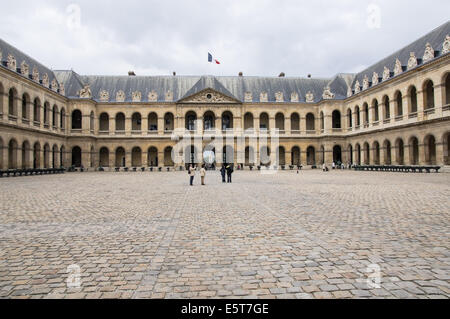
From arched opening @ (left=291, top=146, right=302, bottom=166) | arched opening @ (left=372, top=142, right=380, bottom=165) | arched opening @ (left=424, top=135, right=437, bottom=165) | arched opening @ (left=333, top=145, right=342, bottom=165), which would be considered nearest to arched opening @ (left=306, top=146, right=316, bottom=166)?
arched opening @ (left=291, top=146, right=302, bottom=166)

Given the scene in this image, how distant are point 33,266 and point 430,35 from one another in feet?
131

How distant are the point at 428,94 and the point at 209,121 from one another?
29358mm

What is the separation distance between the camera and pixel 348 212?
8.44 meters

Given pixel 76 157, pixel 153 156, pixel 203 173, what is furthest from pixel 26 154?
pixel 203 173

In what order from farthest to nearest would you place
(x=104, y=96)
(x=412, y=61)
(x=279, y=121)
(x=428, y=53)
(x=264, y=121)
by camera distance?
(x=279, y=121)
(x=264, y=121)
(x=104, y=96)
(x=412, y=61)
(x=428, y=53)

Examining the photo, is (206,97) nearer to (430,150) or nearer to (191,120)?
(191,120)

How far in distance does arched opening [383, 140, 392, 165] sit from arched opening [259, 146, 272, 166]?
1665cm

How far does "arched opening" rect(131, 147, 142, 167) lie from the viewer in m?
46.9

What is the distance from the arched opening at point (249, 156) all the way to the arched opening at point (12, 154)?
29.9 m

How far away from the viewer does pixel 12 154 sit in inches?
1174

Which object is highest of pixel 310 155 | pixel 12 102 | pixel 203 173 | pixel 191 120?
pixel 191 120

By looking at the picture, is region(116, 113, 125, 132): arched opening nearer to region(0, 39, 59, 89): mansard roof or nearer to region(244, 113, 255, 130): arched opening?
region(0, 39, 59, 89): mansard roof

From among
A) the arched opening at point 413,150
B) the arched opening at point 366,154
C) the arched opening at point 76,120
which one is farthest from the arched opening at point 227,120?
the arched opening at point 413,150
